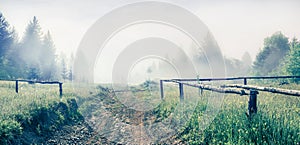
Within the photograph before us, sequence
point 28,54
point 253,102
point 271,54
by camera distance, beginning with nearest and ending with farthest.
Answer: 1. point 253,102
2. point 28,54
3. point 271,54

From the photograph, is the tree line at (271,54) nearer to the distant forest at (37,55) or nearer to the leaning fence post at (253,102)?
the distant forest at (37,55)

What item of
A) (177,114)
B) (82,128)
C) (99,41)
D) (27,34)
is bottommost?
Result: (82,128)

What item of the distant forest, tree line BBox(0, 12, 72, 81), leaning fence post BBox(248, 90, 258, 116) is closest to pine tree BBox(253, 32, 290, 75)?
the distant forest

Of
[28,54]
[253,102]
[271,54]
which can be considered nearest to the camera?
[253,102]

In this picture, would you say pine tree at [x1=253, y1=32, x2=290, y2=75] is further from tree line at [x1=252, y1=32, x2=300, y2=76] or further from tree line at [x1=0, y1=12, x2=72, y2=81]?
tree line at [x1=0, y1=12, x2=72, y2=81]

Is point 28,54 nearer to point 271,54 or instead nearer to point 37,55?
point 37,55

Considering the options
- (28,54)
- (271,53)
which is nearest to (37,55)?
(28,54)

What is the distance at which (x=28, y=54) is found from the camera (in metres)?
53.1

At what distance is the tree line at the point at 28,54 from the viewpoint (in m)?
46.9

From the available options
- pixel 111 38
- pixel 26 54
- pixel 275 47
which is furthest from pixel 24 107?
pixel 275 47

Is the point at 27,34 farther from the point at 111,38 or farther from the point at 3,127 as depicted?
the point at 3,127

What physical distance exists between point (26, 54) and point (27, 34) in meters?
7.01

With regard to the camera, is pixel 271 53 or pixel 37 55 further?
pixel 271 53

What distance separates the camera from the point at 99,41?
25750 millimetres
